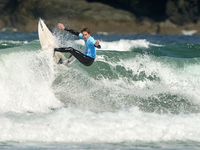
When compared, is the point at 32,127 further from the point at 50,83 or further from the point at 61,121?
the point at 50,83

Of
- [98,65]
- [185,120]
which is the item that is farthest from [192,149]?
[98,65]

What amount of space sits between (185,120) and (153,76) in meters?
3.14

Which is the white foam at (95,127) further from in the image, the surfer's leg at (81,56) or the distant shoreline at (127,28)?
the distant shoreline at (127,28)

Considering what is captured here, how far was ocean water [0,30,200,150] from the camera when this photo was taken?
22.0ft

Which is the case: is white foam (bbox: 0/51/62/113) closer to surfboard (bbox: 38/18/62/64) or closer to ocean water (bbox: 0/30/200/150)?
ocean water (bbox: 0/30/200/150)

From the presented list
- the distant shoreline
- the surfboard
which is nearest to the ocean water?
the surfboard

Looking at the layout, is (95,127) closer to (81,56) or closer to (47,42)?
(81,56)

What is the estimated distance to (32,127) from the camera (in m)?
6.93

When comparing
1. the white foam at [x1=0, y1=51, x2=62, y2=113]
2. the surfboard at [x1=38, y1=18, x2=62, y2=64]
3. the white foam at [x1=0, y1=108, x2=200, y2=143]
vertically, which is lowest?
the white foam at [x1=0, y1=108, x2=200, y2=143]

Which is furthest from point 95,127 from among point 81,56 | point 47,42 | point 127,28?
point 127,28

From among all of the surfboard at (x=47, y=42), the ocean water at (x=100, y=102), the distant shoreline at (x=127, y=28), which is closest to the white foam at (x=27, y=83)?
the ocean water at (x=100, y=102)

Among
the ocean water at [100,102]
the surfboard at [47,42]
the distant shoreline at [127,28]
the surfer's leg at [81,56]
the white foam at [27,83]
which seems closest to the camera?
the ocean water at [100,102]

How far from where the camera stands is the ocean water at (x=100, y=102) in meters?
6.72

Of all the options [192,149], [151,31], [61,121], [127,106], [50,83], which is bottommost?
[192,149]
